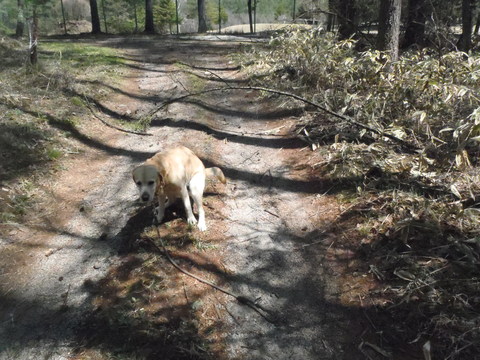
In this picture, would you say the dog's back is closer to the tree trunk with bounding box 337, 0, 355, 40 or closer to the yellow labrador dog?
the yellow labrador dog

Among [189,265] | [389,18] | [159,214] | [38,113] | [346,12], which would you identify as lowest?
[189,265]

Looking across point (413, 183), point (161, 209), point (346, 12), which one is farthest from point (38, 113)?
point (346, 12)

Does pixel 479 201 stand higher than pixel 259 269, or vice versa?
pixel 479 201

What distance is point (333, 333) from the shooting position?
11.7ft

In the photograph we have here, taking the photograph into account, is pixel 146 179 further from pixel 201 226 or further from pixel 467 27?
pixel 467 27

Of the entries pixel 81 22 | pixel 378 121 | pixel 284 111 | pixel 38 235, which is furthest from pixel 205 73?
pixel 81 22

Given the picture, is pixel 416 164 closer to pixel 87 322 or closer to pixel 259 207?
pixel 259 207

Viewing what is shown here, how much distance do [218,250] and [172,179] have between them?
43.1 inches

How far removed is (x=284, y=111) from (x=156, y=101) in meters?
3.83

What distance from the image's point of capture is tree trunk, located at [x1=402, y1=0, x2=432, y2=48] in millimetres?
11139

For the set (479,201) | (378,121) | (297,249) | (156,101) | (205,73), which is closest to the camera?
(479,201)

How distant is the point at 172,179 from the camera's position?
4.65m

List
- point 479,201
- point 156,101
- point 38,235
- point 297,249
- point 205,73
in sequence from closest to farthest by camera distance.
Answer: point 479,201, point 297,249, point 38,235, point 156,101, point 205,73

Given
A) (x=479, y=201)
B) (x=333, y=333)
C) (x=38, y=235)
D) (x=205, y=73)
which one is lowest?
(x=333, y=333)
